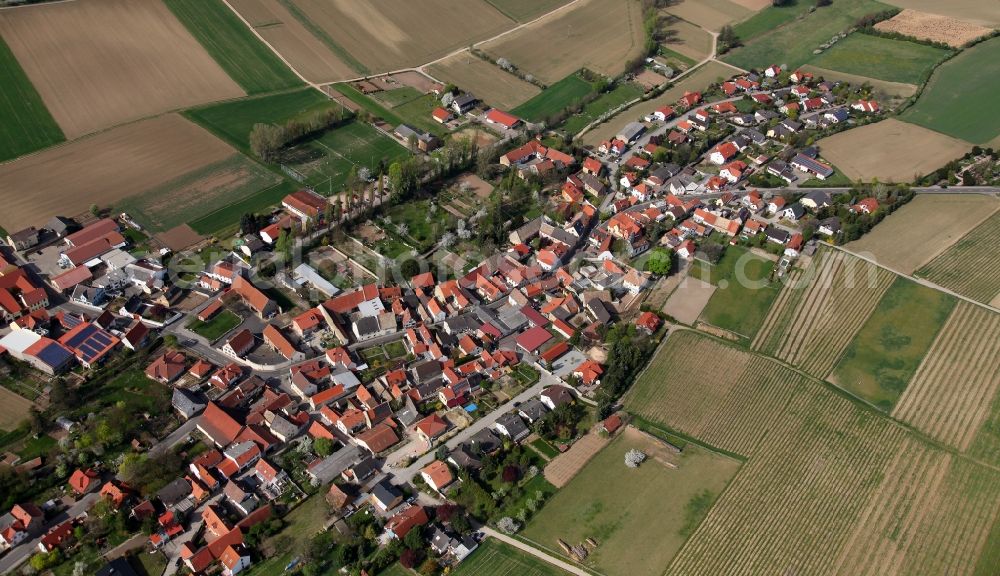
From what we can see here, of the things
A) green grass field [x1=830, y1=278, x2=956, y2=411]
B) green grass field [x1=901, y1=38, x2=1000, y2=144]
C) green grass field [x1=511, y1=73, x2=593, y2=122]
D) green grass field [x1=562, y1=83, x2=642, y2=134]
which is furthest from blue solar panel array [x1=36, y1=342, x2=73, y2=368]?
green grass field [x1=901, y1=38, x2=1000, y2=144]

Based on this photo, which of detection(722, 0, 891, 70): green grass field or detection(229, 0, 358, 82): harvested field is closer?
detection(229, 0, 358, 82): harvested field

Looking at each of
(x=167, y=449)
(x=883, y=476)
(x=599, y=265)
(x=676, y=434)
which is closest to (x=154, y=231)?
(x=167, y=449)

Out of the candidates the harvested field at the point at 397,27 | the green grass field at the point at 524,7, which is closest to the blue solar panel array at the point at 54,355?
the harvested field at the point at 397,27

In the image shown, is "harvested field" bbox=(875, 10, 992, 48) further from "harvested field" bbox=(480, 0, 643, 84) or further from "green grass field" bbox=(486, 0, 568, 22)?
"green grass field" bbox=(486, 0, 568, 22)

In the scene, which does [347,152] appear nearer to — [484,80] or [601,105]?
[484,80]

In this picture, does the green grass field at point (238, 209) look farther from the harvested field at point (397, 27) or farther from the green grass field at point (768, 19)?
the green grass field at point (768, 19)

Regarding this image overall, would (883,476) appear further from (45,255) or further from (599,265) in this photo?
(45,255)
